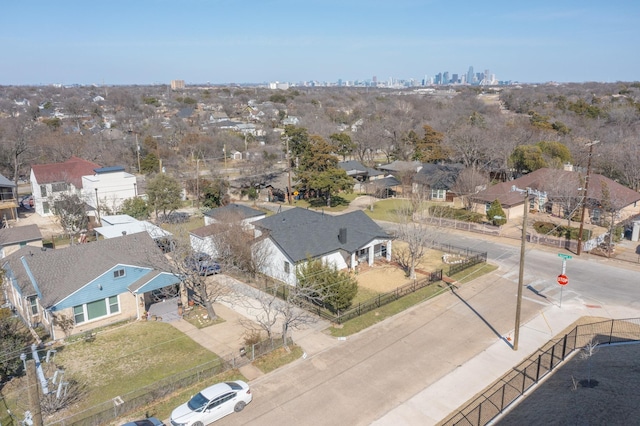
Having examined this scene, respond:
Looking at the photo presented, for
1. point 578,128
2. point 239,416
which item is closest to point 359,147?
point 578,128

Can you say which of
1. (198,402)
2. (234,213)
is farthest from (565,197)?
(198,402)

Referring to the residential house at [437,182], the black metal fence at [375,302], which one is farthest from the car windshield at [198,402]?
the residential house at [437,182]

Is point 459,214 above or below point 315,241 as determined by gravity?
below

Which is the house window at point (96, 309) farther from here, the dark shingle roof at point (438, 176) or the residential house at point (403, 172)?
the residential house at point (403, 172)

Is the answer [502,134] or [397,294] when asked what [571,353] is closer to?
[397,294]

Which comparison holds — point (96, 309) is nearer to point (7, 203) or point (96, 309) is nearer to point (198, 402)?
point (198, 402)

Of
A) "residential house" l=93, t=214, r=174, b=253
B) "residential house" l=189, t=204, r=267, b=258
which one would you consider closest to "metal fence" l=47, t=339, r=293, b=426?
"residential house" l=189, t=204, r=267, b=258
